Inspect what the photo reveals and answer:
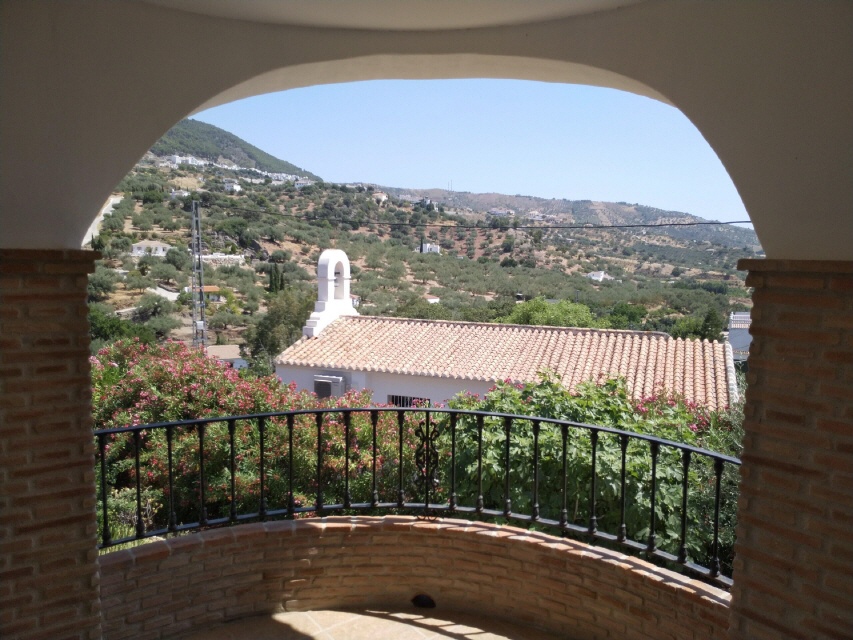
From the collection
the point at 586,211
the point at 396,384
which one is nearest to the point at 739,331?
the point at 396,384

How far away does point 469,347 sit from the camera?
1594 centimetres

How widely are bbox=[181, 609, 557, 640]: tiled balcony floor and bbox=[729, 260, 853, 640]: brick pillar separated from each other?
4.62 feet

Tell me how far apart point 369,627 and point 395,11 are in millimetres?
2919

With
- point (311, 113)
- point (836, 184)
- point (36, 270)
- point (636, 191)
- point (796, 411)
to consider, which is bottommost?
point (796, 411)

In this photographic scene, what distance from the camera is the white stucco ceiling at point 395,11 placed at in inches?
88.3

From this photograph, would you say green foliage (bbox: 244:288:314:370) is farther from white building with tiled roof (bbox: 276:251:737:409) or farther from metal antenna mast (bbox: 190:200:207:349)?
white building with tiled roof (bbox: 276:251:737:409)

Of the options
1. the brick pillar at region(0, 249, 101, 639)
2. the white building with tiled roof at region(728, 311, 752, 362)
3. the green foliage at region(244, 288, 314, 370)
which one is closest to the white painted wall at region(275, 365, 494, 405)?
the green foliage at region(244, 288, 314, 370)

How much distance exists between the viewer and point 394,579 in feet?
11.6

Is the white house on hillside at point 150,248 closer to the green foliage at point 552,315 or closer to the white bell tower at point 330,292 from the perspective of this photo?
the white bell tower at point 330,292

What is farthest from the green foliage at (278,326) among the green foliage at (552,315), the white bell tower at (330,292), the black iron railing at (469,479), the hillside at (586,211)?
the hillside at (586,211)

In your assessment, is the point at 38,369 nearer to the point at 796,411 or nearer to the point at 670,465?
the point at 796,411

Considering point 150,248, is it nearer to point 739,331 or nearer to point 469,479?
point 739,331

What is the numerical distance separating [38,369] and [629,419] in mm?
3501

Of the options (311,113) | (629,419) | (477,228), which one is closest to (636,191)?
(477,228)
